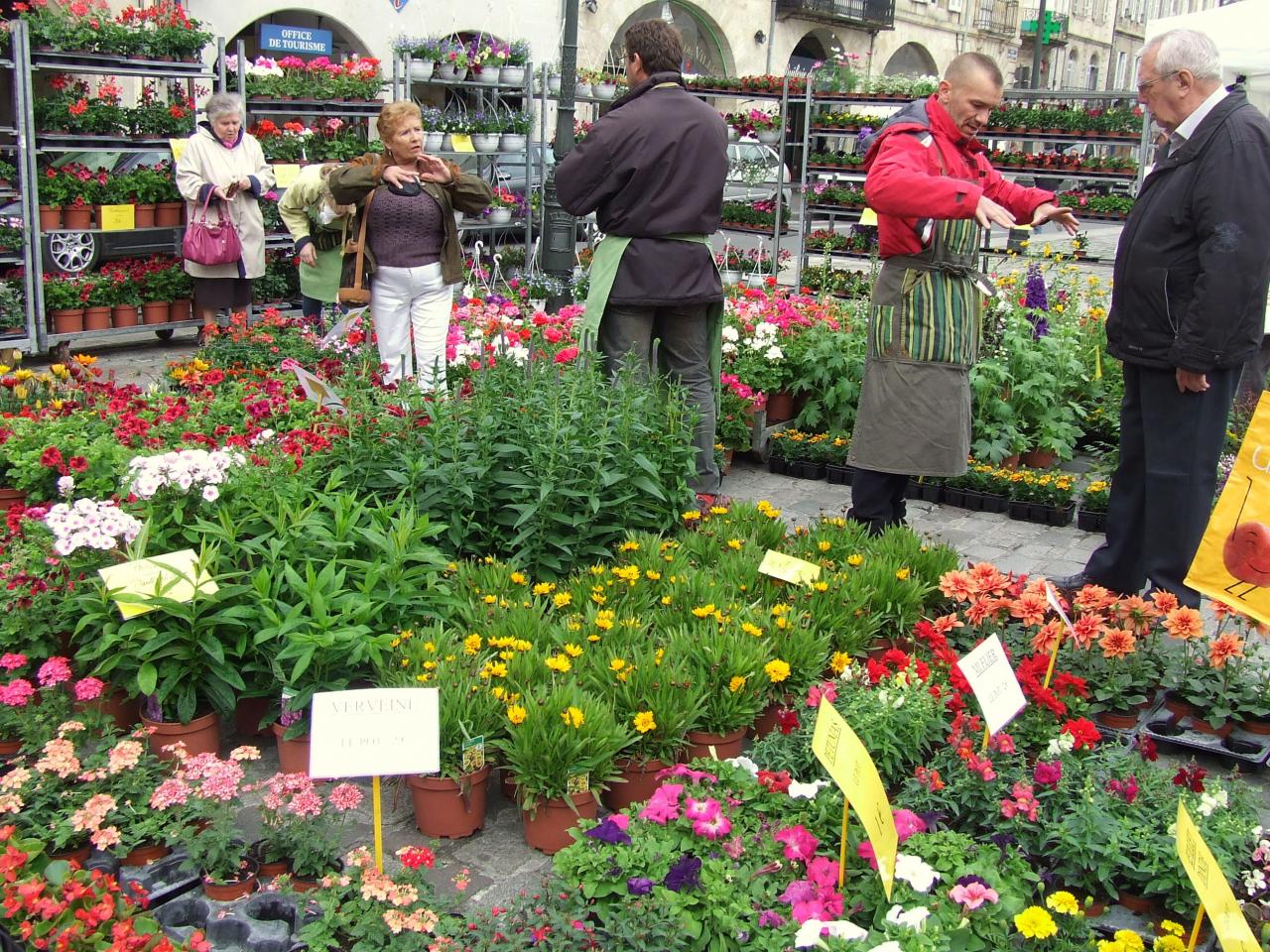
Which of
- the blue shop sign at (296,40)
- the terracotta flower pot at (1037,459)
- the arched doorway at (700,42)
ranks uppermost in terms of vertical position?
the arched doorway at (700,42)

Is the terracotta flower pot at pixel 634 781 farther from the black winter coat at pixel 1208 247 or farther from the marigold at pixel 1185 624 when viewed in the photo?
the black winter coat at pixel 1208 247

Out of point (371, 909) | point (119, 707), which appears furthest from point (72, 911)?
point (119, 707)

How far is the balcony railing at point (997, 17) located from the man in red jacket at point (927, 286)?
125 feet

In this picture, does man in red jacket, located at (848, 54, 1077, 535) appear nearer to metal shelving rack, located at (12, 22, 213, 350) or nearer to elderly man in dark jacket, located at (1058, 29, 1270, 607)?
elderly man in dark jacket, located at (1058, 29, 1270, 607)

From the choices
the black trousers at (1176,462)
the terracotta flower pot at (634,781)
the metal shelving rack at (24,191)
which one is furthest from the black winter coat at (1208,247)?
the metal shelving rack at (24,191)

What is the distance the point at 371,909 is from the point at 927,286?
2.99 metres

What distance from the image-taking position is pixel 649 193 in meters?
4.77

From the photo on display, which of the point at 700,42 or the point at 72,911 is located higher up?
the point at 700,42

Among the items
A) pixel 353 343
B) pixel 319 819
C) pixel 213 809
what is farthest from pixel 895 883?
pixel 353 343

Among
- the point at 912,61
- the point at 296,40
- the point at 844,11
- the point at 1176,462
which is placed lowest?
the point at 1176,462

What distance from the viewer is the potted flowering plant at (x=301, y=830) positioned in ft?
8.63

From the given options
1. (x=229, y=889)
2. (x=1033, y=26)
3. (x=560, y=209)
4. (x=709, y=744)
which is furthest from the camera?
(x=1033, y=26)

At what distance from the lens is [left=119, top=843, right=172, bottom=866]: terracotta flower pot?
2.72m

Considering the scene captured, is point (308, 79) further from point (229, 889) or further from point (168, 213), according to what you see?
point (229, 889)
